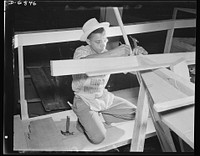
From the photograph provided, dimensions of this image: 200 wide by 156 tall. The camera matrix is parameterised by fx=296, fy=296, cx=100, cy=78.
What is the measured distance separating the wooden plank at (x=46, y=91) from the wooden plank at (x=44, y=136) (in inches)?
1.8

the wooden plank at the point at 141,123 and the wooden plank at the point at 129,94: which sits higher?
the wooden plank at the point at 129,94

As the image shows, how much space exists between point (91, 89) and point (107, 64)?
0.09 meters

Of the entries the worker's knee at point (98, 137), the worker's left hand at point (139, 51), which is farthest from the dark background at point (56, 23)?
the worker's knee at point (98, 137)

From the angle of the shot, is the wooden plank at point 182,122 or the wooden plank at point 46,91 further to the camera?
the wooden plank at point 46,91

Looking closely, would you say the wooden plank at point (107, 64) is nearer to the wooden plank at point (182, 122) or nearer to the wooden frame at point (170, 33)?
the wooden frame at point (170, 33)

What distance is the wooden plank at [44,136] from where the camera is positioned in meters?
0.82

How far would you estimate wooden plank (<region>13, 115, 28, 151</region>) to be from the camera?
0.81m

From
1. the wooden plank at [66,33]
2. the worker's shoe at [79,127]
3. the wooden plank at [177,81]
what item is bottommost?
the worker's shoe at [79,127]

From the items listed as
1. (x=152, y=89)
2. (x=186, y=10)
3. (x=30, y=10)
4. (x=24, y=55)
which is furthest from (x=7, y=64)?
(x=186, y=10)

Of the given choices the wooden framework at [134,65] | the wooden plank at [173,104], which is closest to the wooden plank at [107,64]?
the wooden framework at [134,65]

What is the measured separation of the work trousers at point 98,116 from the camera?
0.83 metres

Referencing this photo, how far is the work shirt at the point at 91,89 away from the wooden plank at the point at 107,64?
29 millimetres

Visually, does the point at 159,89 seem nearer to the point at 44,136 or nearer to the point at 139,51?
the point at 139,51

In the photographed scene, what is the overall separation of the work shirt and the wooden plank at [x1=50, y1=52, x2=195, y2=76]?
29mm
